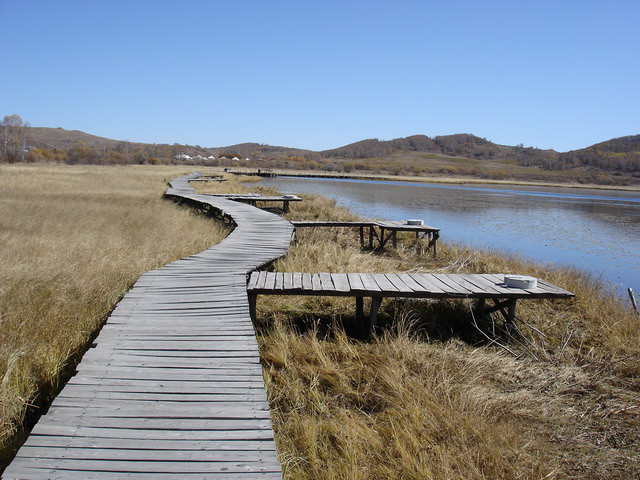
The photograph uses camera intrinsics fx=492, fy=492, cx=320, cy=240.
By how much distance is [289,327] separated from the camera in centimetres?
544

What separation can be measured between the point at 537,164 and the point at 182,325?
134305mm

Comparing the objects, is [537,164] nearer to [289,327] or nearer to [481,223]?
[481,223]

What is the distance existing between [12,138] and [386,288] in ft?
205

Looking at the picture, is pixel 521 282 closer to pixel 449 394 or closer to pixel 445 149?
pixel 449 394

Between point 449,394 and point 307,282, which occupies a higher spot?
point 307,282

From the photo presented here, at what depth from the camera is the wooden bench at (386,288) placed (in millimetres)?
5320

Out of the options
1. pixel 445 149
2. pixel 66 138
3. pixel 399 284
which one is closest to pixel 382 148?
pixel 445 149

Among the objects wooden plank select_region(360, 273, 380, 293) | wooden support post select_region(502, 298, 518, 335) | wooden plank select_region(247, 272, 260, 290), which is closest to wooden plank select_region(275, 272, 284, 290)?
wooden plank select_region(247, 272, 260, 290)

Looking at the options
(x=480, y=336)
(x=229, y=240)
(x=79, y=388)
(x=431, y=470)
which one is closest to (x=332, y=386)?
(x=431, y=470)

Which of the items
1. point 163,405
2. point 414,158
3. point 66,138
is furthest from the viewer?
point 66,138

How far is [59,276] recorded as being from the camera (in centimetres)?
555

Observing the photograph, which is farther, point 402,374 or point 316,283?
point 316,283

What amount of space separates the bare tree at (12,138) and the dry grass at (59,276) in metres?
44.1

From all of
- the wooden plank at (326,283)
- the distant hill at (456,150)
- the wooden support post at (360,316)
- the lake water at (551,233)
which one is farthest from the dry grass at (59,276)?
the distant hill at (456,150)
